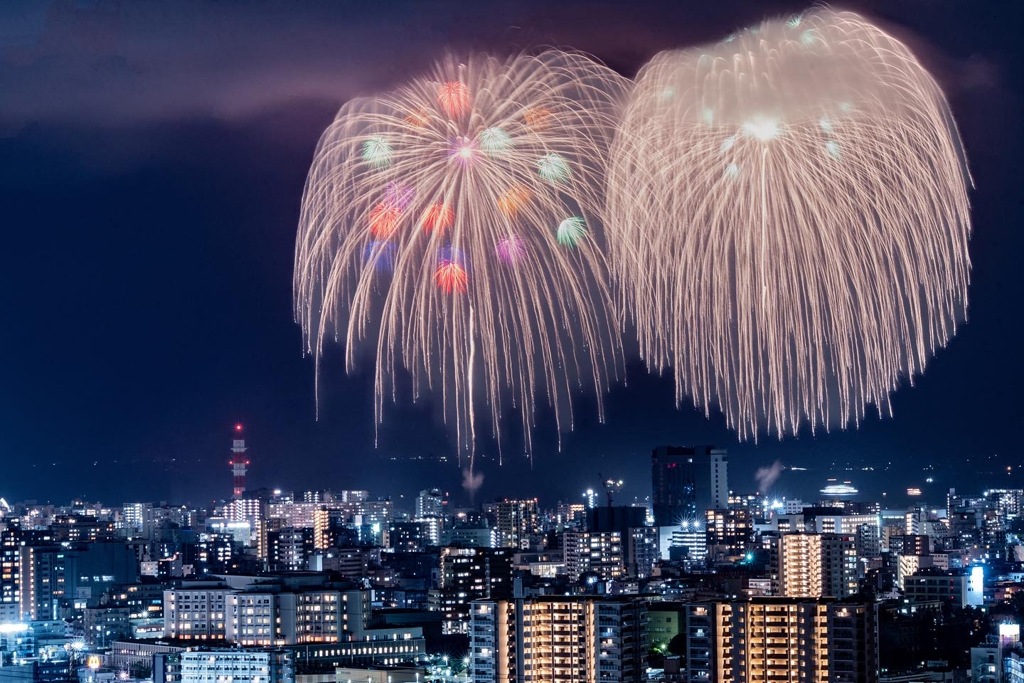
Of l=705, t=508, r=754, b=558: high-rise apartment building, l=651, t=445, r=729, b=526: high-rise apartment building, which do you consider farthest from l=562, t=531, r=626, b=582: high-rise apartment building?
l=651, t=445, r=729, b=526: high-rise apartment building

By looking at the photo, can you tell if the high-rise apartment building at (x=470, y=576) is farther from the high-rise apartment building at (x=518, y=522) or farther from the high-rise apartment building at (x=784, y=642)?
the high-rise apartment building at (x=784, y=642)

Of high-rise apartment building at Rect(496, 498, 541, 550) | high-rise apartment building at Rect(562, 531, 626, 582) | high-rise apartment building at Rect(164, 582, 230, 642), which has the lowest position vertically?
high-rise apartment building at Rect(164, 582, 230, 642)

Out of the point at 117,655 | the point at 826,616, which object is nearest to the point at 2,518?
the point at 117,655

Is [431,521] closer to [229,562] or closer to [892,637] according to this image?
[229,562]

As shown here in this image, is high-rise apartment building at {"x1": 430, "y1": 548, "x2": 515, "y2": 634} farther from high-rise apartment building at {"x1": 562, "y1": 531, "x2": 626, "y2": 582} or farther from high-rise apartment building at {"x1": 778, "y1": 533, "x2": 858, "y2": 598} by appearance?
high-rise apartment building at {"x1": 778, "y1": 533, "x2": 858, "y2": 598}

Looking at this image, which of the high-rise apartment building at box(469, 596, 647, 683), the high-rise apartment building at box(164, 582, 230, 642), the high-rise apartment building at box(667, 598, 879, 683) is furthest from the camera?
the high-rise apartment building at box(164, 582, 230, 642)

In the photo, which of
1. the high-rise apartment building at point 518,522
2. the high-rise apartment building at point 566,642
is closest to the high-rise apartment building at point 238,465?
the high-rise apartment building at point 518,522
